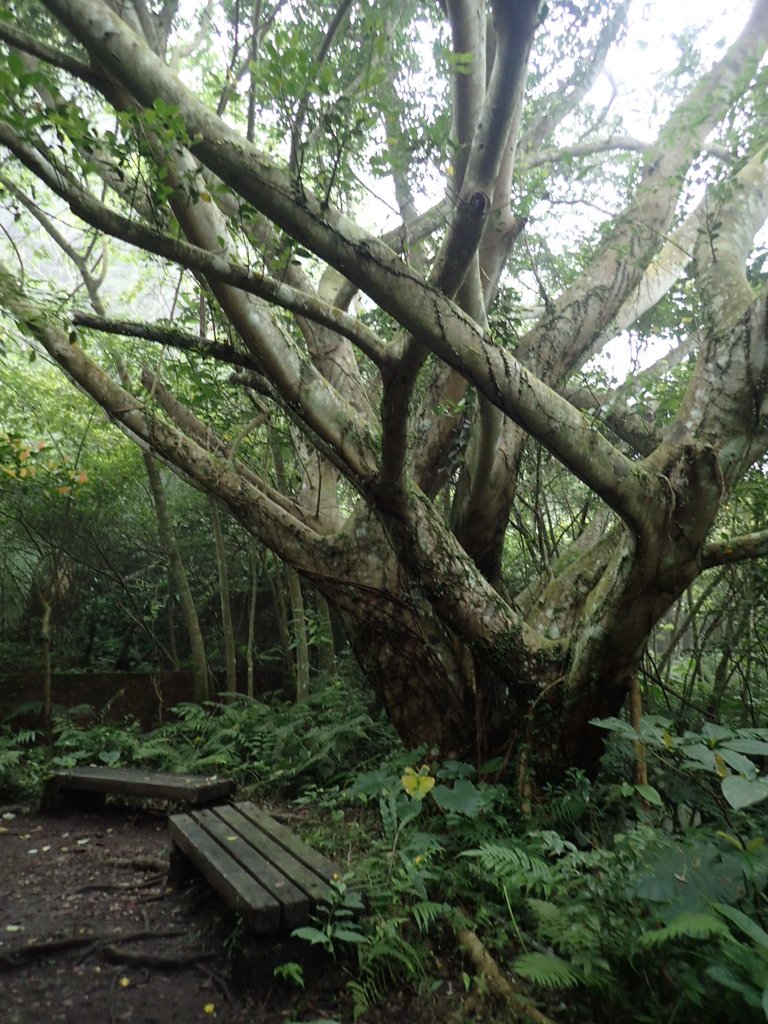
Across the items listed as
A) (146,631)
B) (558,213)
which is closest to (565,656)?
(558,213)

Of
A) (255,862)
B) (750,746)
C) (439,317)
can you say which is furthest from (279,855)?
(439,317)

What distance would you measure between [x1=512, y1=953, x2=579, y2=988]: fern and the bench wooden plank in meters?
0.93

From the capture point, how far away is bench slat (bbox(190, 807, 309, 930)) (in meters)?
2.47

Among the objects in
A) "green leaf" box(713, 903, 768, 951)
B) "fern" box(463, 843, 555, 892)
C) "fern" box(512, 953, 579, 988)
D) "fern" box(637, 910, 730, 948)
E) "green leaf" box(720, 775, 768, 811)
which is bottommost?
"fern" box(512, 953, 579, 988)

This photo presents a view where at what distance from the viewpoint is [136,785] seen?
4.46 m

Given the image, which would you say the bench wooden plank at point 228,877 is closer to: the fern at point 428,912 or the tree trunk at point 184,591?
the fern at point 428,912

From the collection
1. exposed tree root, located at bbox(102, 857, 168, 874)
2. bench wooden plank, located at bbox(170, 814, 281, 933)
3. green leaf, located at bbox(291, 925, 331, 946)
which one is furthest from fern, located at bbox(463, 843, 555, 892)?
exposed tree root, located at bbox(102, 857, 168, 874)

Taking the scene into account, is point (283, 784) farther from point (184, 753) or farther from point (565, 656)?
point (565, 656)

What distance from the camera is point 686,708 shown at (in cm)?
523

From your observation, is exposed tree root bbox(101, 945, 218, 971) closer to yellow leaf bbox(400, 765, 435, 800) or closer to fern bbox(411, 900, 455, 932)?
fern bbox(411, 900, 455, 932)

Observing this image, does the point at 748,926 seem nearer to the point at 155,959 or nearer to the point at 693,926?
the point at 693,926

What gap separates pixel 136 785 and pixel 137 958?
6.12 feet

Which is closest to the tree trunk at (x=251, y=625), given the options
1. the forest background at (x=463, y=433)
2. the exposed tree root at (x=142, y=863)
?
the forest background at (x=463, y=433)

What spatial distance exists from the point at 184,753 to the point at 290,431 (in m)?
3.13
